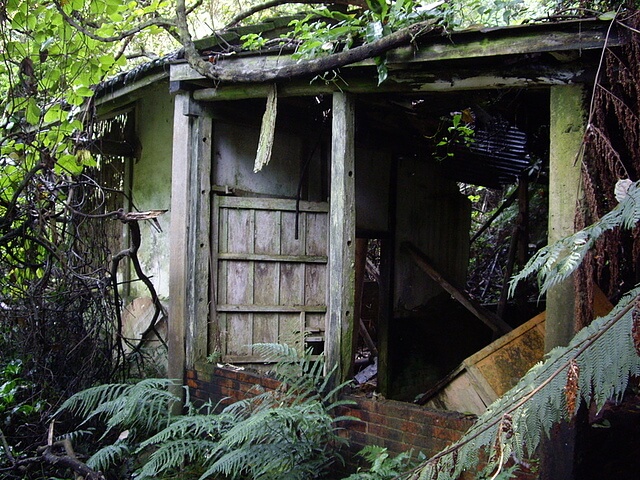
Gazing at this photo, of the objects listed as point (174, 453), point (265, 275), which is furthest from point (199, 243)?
point (174, 453)

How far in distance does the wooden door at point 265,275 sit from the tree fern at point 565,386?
12.6 ft

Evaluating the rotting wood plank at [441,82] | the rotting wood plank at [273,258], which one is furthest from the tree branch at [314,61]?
the rotting wood plank at [273,258]

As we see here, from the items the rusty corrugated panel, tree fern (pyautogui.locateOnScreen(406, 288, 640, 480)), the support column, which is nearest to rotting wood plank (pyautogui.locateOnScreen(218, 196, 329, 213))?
the rusty corrugated panel

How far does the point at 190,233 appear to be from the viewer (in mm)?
5867

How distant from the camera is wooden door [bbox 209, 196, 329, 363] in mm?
6000

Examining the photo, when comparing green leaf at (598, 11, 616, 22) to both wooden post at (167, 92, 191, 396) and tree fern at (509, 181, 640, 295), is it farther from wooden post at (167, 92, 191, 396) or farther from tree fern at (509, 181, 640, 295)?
wooden post at (167, 92, 191, 396)

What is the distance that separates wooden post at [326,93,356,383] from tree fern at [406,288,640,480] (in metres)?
2.74

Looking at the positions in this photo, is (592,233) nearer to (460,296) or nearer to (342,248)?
(342,248)

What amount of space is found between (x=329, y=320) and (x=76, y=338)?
2.71m

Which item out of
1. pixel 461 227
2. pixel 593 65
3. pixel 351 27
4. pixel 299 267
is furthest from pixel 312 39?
pixel 461 227

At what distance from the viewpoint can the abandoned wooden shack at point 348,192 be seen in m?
4.06

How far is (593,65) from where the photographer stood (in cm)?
375

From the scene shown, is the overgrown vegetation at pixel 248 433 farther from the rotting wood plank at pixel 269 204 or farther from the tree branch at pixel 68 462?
the rotting wood plank at pixel 269 204

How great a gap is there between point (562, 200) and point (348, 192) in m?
1.64
